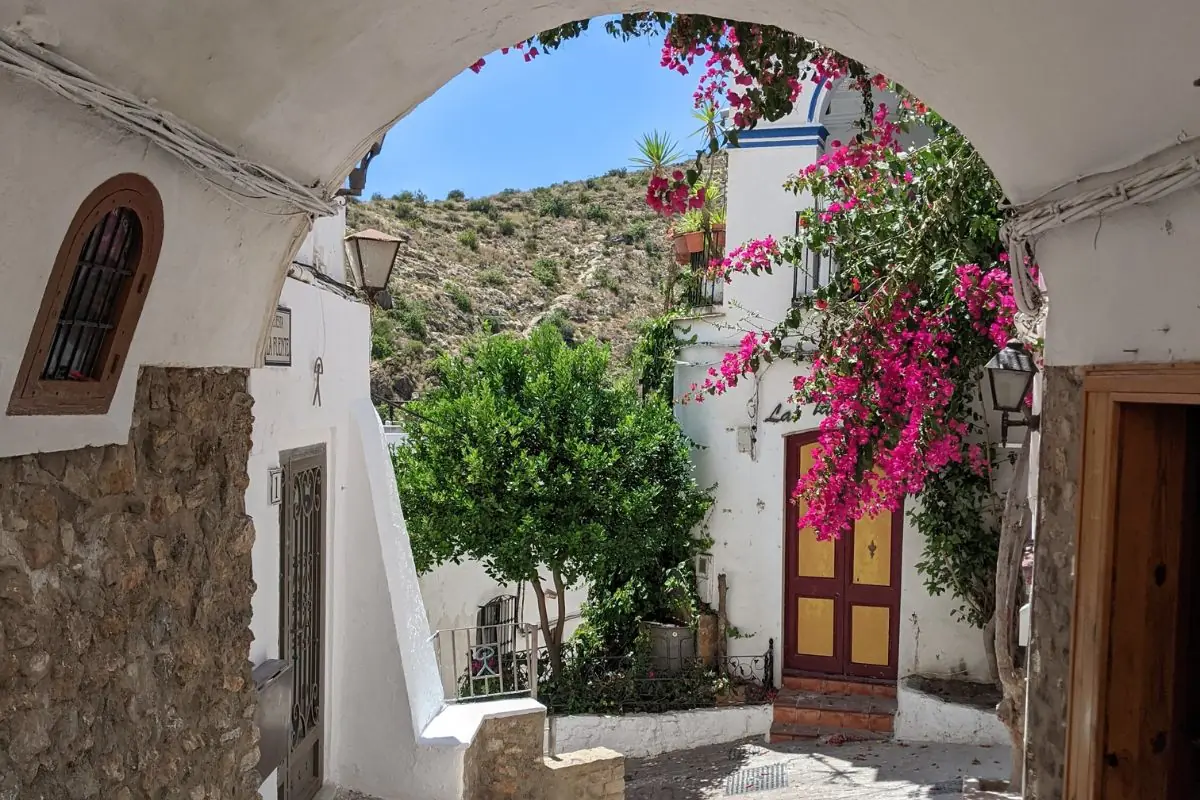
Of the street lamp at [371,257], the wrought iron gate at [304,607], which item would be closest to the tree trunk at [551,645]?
the wrought iron gate at [304,607]

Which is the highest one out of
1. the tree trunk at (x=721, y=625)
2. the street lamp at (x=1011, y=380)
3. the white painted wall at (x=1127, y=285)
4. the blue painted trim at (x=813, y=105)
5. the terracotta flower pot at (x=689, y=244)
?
the blue painted trim at (x=813, y=105)

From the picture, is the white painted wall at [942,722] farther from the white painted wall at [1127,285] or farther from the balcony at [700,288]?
the white painted wall at [1127,285]

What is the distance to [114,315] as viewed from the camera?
7.24ft

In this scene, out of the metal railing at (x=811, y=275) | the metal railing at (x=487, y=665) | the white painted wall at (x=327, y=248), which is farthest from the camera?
the metal railing at (x=811, y=275)

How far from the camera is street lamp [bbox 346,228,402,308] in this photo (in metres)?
6.09

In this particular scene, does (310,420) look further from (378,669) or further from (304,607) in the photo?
(378,669)

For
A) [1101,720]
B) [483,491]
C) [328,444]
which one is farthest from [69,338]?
[483,491]

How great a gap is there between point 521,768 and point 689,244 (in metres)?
6.48

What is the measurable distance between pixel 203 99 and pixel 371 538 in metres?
4.02

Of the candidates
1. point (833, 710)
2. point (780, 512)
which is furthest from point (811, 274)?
point (833, 710)

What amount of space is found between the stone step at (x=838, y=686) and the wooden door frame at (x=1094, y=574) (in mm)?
7089

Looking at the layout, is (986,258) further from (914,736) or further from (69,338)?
(69,338)

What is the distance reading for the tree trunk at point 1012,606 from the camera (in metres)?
4.70

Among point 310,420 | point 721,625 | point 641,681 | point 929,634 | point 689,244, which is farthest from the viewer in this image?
point 689,244
